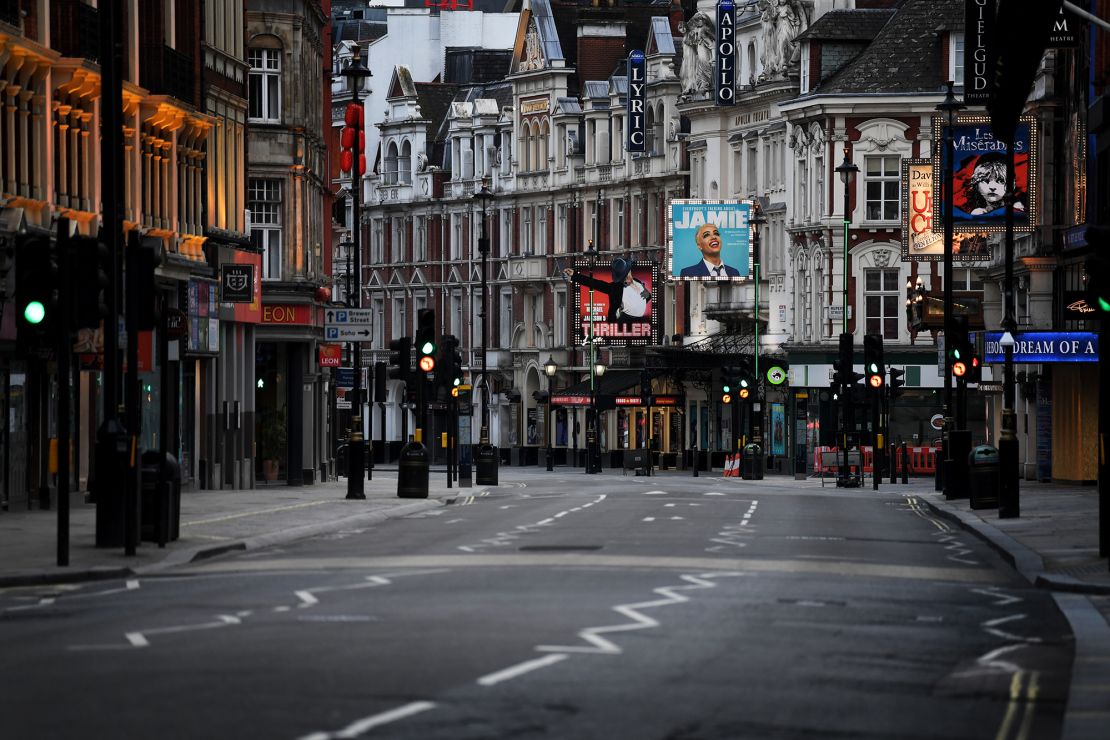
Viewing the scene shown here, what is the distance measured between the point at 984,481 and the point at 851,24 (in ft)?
159

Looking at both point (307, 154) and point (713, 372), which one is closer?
point (307, 154)

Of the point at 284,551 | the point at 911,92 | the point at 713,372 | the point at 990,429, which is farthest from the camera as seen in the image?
the point at 713,372

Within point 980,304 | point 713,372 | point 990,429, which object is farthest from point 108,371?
point 713,372

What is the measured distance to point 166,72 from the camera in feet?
156

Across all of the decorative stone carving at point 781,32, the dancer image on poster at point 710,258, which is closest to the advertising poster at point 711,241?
the dancer image on poster at point 710,258

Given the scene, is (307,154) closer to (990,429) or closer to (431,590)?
(990,429)

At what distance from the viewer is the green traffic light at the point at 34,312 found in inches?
946

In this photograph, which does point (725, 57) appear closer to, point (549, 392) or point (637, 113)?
point (637, 113)

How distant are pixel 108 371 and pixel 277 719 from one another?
14.1 meters

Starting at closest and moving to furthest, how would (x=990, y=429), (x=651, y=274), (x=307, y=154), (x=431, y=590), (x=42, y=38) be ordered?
(x=431, y=590) → (x=42, y=38) → (x=307, y=154) → (x=990, y=429) → (x=651, y=274)

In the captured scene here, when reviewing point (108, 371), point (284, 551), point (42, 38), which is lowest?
point (284, 551)

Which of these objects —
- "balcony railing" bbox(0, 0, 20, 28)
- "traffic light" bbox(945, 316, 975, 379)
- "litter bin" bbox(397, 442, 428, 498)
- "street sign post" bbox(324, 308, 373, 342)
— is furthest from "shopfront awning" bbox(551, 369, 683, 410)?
"balcony railing" bbox(0, 0, 20, 28)

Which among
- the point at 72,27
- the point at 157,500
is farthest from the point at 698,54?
the point at 157,500

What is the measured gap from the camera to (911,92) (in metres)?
82.8
